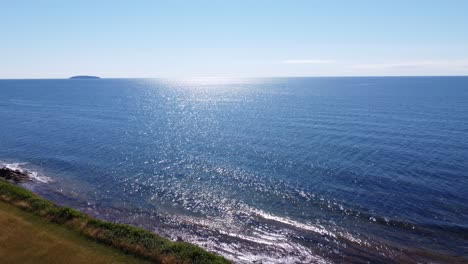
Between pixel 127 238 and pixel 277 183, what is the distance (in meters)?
28.5

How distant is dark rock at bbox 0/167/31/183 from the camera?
6084cm

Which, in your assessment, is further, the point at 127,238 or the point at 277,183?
the point at 277,183

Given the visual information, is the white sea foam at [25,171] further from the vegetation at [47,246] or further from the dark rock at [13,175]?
the vegetation at [47,246]

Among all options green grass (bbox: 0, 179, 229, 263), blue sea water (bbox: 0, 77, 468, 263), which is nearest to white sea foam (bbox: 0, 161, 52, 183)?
blue sea water (bbox: 0, 77, 468, 263)

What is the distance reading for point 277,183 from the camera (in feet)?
189

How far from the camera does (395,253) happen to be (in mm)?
38125

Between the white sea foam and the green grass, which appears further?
the white sea foam

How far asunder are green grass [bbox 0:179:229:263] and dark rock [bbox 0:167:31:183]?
18.6 metres

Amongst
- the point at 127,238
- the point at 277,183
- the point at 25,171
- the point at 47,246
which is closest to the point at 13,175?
the point at 25,171

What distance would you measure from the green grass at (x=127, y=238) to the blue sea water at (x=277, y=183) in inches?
213

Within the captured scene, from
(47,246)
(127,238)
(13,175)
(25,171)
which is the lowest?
(25,171)

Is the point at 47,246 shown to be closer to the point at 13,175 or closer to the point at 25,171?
the point at 13,175

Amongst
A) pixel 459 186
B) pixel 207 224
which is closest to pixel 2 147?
pixel 207 224

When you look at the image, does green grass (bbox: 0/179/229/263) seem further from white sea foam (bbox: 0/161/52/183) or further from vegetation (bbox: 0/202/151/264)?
white sea foam (bbox: 0/161/52/183)
